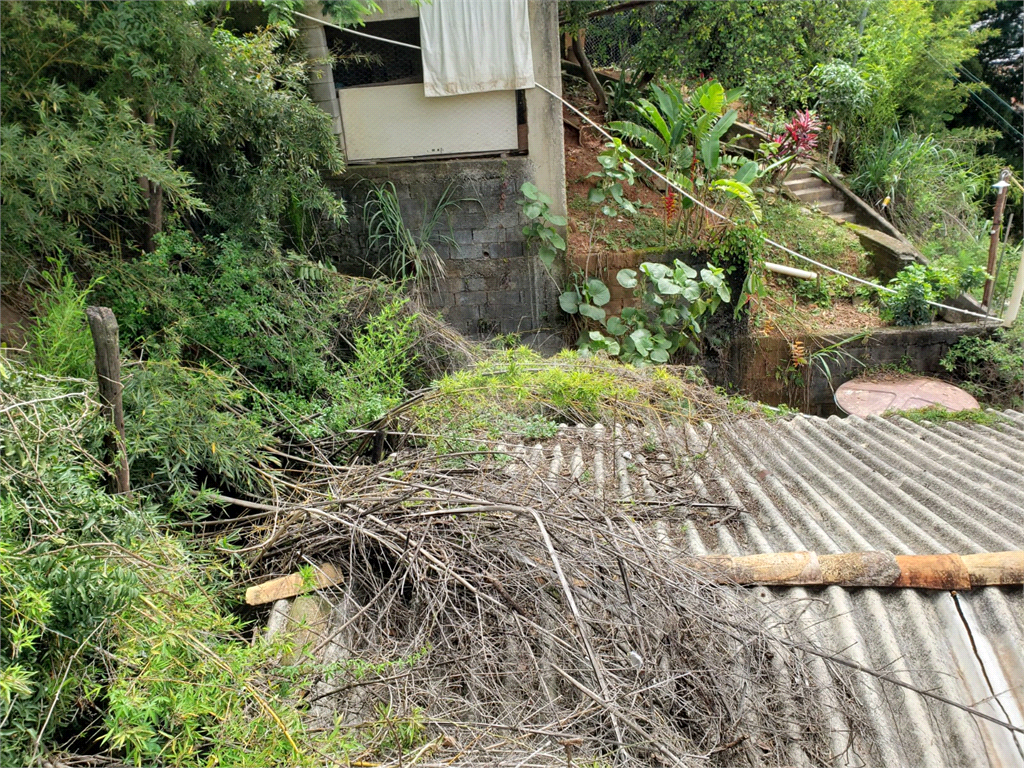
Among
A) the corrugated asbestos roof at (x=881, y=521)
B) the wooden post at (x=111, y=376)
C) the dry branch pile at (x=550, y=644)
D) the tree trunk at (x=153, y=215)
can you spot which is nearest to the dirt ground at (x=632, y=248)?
the corrugated asbestos roof at (x=881, y=521)

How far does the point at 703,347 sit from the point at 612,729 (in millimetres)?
6810

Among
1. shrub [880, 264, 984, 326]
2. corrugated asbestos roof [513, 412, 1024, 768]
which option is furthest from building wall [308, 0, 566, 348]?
shrub [880, 264, 984, 326]

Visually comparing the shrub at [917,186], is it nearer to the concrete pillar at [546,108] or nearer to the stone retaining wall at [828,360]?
the stone retaining wall at [828,360]

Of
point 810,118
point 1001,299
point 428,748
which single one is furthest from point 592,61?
point 428,748

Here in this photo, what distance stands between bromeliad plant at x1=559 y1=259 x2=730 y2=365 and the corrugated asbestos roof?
271cm

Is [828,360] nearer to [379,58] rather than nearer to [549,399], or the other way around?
[549,399]

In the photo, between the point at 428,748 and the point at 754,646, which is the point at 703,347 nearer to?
the point at 754,646

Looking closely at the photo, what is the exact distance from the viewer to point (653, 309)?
7934mm

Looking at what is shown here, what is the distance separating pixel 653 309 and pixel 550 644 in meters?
6.32

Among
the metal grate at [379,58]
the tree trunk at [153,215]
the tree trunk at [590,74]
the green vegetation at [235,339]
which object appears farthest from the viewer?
the tree trunk at [590,74]

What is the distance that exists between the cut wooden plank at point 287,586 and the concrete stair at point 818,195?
10347 mm

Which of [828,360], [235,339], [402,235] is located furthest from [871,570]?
[828,360]

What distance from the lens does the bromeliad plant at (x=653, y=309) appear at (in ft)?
24.5

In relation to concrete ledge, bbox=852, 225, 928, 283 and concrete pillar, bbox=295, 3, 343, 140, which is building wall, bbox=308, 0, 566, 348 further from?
concrete ledge, bbox=852, 225, 928, 283
